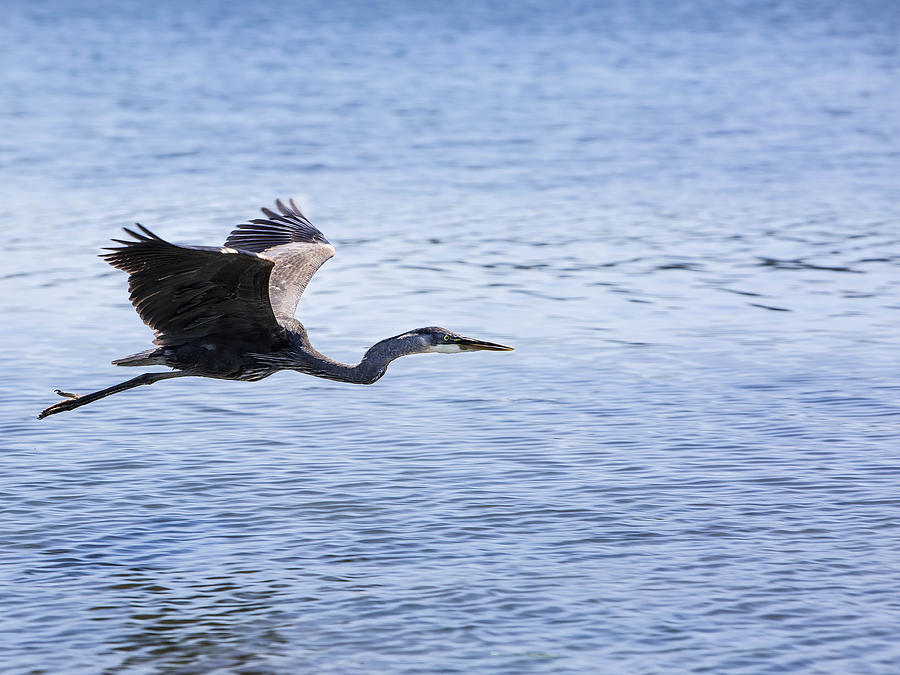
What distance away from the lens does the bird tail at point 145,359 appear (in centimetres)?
1028

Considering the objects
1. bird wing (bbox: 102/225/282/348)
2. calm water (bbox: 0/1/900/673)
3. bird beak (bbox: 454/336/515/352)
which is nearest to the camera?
calm water (bbox: 0/1/900/673)

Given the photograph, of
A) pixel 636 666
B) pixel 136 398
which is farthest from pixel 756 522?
pixel 136 398

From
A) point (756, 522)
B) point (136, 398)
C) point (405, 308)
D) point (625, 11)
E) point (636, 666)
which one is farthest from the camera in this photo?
point (625, 11)

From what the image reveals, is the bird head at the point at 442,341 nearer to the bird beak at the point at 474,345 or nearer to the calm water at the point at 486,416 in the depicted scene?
the bird beak at the point at 474,345

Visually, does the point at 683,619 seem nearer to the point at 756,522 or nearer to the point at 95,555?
the point at 756,522

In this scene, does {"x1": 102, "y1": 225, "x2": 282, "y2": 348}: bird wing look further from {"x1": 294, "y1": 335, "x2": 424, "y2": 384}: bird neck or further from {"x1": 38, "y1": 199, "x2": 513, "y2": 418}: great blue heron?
{"x1": 294, "y1": 335, "x2": 424, "y2": 384}: bird neck

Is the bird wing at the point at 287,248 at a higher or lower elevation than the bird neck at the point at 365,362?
higher

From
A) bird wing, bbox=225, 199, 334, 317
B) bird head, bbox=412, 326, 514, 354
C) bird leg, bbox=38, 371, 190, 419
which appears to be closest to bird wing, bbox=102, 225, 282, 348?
bird leg, bbox=38, 371, 190, 419

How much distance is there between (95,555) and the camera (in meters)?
9.62

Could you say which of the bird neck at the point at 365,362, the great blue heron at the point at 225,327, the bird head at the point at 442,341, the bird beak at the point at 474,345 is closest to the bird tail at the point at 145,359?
the great blue heron at the point at 225,327

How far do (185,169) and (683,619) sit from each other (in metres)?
18.5

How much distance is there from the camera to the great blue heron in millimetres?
9469

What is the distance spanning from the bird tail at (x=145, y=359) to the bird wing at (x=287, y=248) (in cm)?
99

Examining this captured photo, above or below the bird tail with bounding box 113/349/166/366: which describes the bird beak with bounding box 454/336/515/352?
below
